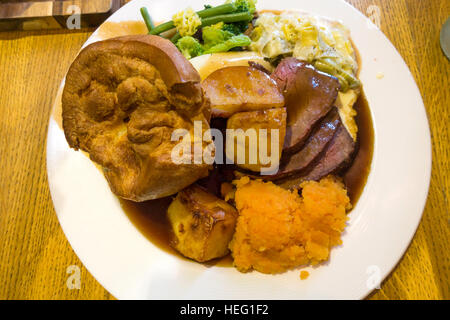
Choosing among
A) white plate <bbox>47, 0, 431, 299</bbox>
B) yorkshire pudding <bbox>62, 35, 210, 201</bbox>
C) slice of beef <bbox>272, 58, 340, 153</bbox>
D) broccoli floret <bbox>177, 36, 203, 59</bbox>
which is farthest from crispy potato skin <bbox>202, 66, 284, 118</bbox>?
white plate <bbox>47, 0, 431, 299</bbox>

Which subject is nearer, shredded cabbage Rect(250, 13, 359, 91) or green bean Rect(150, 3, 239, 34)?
shredded cabbage Rect(250, 13, 359, 91)

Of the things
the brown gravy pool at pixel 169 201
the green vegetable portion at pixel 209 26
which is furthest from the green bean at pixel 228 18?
the brown gravy pool at pixel 169 201

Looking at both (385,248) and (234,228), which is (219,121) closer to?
(234,228)

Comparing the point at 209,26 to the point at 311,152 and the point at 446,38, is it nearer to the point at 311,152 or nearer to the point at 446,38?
the point at 311,152

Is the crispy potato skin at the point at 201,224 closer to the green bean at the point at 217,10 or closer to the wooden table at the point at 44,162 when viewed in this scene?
the wooden table at the point at 44,162

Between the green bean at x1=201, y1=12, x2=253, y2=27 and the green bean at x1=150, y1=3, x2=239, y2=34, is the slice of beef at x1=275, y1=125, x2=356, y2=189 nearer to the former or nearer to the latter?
the green bean at x1=201, y1=12, x2=253, y2=27

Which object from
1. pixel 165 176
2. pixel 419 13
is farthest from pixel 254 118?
pixel 419 13
